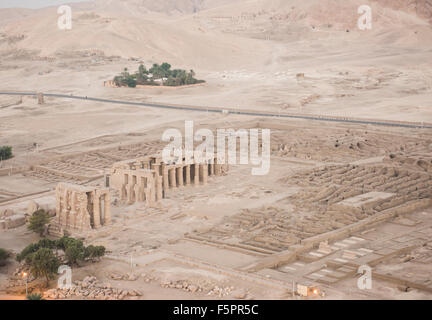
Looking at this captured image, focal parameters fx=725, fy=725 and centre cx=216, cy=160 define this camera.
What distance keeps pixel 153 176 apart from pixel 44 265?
35.0ft

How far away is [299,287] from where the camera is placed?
22.7 metres

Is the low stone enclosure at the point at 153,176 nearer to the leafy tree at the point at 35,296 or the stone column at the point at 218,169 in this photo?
the stone column at the point at 218,169

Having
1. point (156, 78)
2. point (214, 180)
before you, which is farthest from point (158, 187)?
point (156, 78)

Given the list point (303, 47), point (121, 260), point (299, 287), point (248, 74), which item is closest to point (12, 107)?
point (248, 74)

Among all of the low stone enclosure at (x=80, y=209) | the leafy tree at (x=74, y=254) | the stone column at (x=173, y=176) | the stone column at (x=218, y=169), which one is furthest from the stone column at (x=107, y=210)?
the stone column at (x=218, y=169)

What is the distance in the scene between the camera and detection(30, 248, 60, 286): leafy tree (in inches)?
960

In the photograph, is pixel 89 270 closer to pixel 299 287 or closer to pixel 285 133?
pixel 299 287

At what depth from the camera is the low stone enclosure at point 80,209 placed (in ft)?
99.7

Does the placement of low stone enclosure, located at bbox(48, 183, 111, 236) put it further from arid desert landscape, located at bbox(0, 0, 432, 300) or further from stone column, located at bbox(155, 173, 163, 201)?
stone column, located at bbox(155, 173, 163, 201)

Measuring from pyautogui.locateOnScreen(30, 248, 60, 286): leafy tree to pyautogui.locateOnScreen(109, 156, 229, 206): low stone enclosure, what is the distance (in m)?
9.58

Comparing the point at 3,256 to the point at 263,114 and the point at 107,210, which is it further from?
the point at 263,114

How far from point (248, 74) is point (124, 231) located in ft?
209

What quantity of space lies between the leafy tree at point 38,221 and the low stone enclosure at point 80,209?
1.96 ft

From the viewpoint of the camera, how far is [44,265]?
2434 centimetres
